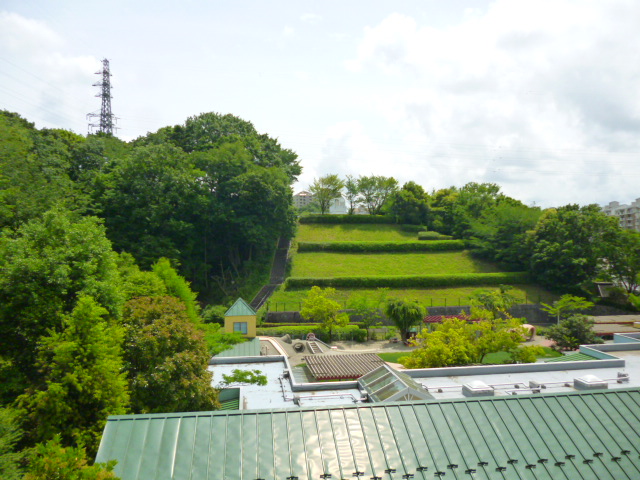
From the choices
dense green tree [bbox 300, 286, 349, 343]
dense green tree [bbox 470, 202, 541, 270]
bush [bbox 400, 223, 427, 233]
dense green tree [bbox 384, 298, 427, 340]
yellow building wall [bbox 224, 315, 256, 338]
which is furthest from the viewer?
bush [bbox 400, 223, 427, 233]

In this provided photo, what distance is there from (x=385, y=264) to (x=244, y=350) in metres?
29.6

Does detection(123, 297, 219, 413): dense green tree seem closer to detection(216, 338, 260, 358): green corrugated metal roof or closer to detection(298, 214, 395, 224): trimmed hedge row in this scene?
detection(216, 338, 260, 358): green corrugated metal roof

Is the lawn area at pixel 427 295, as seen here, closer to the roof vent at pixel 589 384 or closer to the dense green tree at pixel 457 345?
the dense green tree at pixel 457 345

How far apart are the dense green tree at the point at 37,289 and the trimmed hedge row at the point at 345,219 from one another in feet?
157

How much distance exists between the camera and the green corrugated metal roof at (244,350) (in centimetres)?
2255

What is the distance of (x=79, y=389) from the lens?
11.9 m

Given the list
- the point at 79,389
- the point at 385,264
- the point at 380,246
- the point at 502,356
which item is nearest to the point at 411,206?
the point at 380,246

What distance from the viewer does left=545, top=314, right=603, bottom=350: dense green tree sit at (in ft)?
97.0

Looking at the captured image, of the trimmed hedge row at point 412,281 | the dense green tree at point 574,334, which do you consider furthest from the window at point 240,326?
the dense green tree at point 574,334

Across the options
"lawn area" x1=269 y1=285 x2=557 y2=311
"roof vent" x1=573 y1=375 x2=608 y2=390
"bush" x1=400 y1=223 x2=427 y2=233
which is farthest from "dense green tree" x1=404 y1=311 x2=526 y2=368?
"bush" x1=400 y1=223 x2=427 y2=233

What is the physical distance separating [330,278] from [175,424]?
36.4 metres

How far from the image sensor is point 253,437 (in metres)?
8.61

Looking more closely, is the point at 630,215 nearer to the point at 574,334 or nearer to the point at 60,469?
A: the point at 574,334

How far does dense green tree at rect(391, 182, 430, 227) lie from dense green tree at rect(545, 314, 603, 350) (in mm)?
34245
